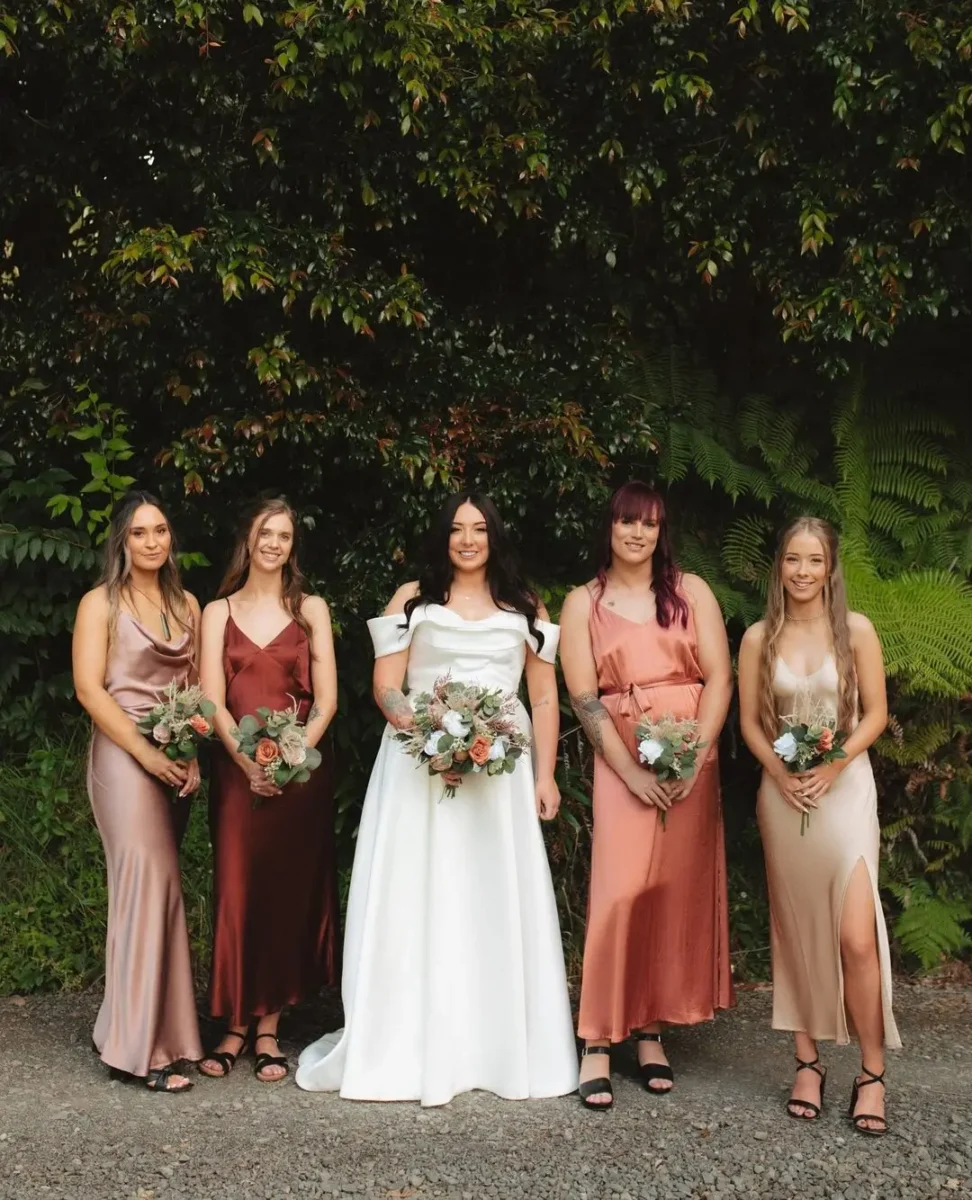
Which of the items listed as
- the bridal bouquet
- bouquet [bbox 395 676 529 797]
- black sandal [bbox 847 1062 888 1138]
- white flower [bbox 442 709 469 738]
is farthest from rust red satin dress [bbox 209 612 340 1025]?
black sandal [bbox 847 1062 888 1138]

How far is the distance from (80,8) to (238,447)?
228 cm

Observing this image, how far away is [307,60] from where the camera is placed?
618cm

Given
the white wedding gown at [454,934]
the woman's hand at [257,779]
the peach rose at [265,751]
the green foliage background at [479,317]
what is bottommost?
the white wedding gown at [454,934]

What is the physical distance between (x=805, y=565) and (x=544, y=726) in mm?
1345

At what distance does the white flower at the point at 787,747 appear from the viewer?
503 centimetres

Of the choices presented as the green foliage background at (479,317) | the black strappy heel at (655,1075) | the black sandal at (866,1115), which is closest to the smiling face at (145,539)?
the green foliage background at (479,317)

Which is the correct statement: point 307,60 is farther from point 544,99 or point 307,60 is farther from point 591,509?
point 591,509

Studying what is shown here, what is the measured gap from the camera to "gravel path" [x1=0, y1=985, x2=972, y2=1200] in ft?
14.9

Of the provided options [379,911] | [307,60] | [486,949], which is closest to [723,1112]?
[486,949]

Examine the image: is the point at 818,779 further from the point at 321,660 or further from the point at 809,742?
the point at 321,660

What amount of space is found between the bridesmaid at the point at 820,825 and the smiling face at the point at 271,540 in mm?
2086

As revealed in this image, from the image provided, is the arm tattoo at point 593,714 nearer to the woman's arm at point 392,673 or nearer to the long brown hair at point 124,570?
the woman's arm at point 392,673

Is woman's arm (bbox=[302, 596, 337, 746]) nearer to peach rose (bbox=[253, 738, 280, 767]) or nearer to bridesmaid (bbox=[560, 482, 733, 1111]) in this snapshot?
peach rose (bbox=[253, 738, 280, 767])

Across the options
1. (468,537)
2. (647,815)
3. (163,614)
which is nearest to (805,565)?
(647,815)
